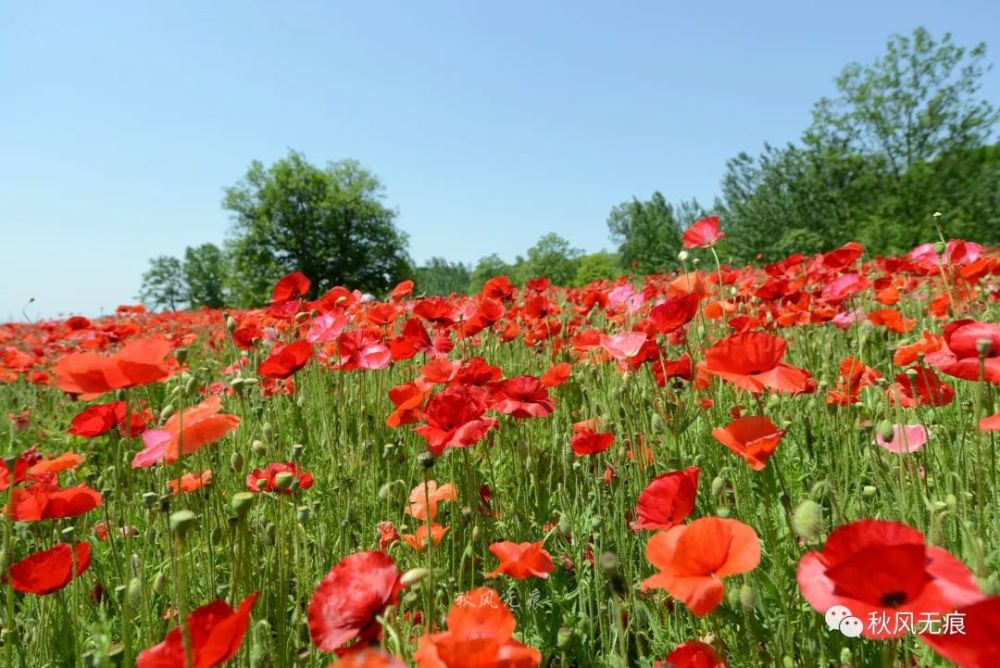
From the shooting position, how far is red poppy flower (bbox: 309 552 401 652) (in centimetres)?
71

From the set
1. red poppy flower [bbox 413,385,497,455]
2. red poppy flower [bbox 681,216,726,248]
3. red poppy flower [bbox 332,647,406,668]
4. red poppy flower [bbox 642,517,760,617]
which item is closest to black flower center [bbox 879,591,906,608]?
red poppy flower [bbox 642,517,760,617]

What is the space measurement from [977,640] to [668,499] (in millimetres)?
540

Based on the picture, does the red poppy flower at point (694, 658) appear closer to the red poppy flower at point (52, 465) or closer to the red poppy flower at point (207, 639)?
the red poppy flower at point (207, 639)

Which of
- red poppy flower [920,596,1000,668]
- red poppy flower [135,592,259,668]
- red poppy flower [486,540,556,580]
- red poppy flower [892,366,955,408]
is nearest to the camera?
red poppy flower [920,596,1000,668]

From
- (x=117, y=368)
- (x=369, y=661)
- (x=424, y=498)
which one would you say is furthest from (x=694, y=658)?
(x=117, y=368)

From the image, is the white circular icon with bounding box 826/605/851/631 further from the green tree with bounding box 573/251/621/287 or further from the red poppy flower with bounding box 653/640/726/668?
the green tree with bounding box 573/251/621/287

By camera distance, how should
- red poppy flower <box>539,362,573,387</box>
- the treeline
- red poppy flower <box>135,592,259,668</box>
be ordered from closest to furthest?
red poppy flower <box>135,592,259,668</box> < red poppy flower <box>539,362,573,387</box> < the treeline

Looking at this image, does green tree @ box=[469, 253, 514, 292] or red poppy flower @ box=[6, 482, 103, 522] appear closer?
red poppy flower @ box=[6, 482, 103, 522]

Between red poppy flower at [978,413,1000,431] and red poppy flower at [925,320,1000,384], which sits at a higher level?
red poppy flower at [925,320,1000,384]

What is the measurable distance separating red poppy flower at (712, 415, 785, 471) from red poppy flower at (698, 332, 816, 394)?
8 cm

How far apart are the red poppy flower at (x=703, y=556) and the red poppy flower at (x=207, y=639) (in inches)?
18.3

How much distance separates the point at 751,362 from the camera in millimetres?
1072

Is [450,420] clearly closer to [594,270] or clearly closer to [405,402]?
[405,402]

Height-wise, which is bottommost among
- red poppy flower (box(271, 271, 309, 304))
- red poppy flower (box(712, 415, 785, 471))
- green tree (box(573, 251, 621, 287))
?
red poppy flower (box(712, 415, 785, 471))
